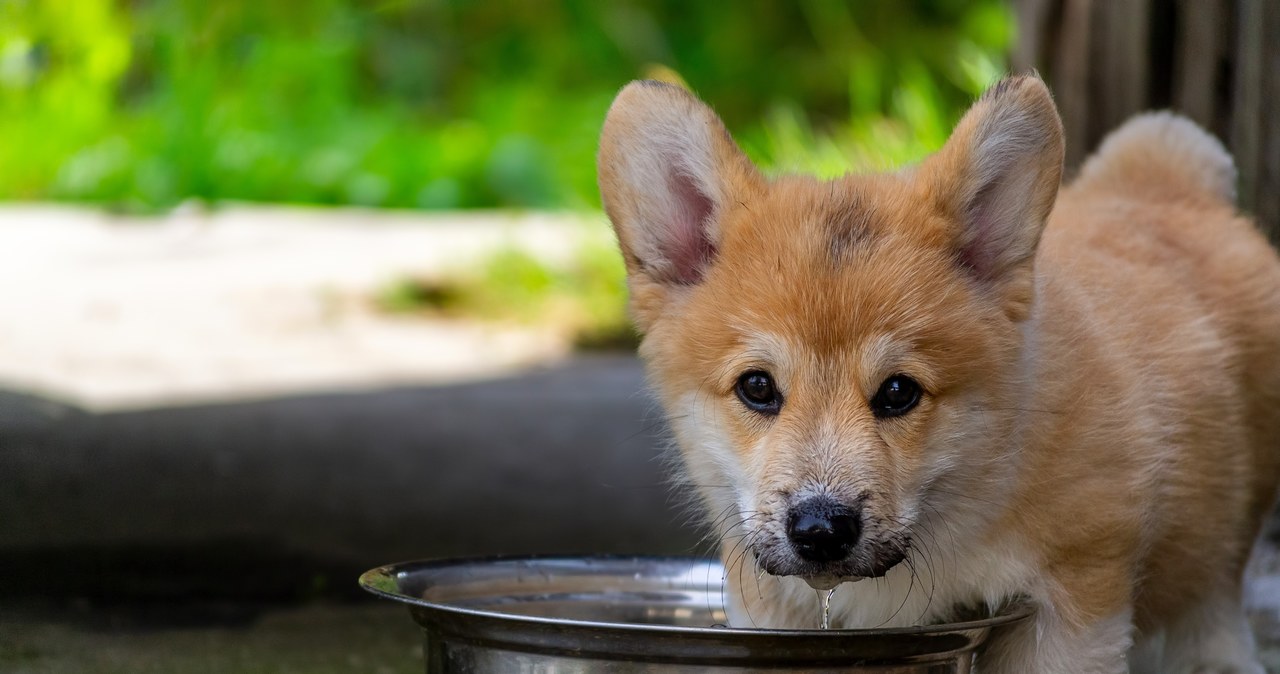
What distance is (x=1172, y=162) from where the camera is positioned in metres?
4.26

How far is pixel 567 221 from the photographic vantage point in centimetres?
1237

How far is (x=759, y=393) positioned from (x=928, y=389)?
1.14ft

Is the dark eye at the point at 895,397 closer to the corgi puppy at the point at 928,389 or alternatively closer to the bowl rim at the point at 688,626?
the corgi puppy at the point at 928,389

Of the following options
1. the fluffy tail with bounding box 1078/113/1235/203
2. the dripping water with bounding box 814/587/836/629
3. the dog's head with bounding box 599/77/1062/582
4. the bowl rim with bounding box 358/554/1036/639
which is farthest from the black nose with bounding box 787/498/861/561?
the fluffy tail with bounding box 1078/113/1235/203

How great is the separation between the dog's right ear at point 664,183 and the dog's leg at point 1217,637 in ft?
5.38

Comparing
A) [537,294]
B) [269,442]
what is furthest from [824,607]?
[537,294]

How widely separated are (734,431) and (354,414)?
207 inches

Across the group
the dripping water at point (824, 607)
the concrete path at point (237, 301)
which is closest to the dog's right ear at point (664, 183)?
the dripping water at point (824, 607)

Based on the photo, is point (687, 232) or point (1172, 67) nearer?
point (687, 232)

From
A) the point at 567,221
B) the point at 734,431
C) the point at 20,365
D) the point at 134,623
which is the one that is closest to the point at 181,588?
the point at 134,623

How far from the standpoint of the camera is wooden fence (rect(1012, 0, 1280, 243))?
4.74m

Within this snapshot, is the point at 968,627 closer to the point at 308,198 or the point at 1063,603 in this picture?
the point at 1063,603

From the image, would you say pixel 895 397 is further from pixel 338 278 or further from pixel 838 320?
pixel 338 278

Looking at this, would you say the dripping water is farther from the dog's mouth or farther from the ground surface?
the ground surface
